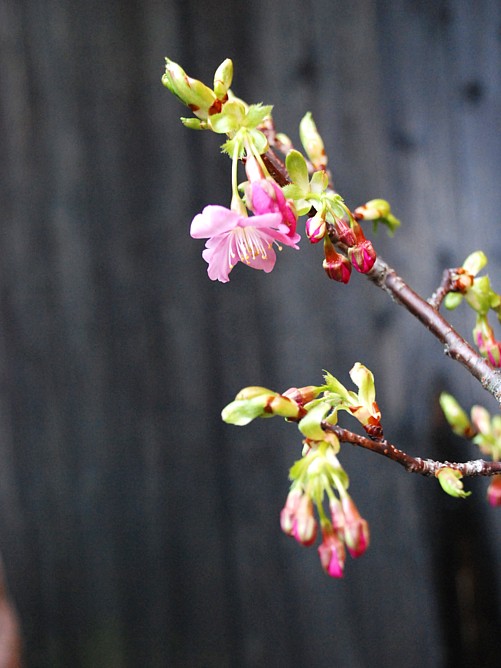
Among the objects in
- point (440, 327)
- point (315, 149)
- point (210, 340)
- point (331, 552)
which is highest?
point (210, 340)

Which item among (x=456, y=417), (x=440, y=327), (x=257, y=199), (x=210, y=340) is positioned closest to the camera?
(x=257, y=199)

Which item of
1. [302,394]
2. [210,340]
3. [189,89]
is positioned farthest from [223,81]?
[210,340]

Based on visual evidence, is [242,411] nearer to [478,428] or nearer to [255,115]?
[255,115]

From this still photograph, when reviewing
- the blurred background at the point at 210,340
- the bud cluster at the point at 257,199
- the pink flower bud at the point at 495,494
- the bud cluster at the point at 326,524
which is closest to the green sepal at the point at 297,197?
the bud cluster at the point at 257,199

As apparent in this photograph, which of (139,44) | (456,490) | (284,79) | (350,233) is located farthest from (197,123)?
(139,44)

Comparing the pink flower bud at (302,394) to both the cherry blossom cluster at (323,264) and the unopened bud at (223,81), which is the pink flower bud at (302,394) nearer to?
the cherry blossom cluster at (323,264)

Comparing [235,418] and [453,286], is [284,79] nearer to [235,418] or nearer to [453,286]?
[453,286]
